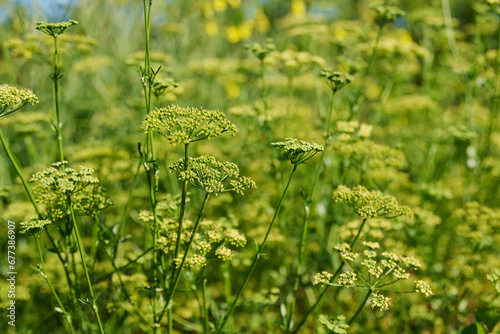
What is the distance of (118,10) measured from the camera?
693cm

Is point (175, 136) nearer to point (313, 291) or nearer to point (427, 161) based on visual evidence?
point (313, 291)

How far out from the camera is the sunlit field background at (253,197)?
221 centimetres

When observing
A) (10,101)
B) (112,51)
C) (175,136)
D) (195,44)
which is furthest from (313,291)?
(112,51)

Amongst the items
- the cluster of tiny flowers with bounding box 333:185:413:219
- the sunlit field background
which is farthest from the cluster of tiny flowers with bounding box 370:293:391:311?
the cluster of tiny flowers with bounding box 333:185:413:219

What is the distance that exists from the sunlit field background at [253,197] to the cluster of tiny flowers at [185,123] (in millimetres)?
12

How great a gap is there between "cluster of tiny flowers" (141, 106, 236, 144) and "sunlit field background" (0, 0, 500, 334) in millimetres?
12

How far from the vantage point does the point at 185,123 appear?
192 cm

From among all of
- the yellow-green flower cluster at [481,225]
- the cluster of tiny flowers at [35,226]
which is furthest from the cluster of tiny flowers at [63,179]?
the yellow-green flower cluster at [481,225]

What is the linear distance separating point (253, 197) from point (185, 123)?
241 cm

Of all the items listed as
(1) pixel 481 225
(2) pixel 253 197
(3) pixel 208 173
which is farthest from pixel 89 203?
(1) pixel 481 225

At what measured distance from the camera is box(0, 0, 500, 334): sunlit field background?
221cm

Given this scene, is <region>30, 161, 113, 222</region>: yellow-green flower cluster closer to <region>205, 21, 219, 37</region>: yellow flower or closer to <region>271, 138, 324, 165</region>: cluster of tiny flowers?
<region>271, 138, 324, 165</region>: cluster of tiny flowers

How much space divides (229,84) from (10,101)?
3883 mm

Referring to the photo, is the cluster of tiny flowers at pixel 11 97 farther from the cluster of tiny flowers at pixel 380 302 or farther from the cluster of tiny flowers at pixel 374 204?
the cluster of tiny flowers at pixel 380 302
